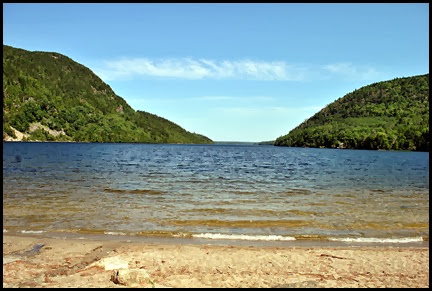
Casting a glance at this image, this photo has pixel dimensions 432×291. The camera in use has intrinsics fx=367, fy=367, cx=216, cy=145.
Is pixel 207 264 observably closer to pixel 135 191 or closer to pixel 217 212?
pixel 217 212

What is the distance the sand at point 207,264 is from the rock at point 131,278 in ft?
0.19

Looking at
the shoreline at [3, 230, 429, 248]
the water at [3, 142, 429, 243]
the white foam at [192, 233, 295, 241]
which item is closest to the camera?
the shoreline at [3, 230, 429, 248]

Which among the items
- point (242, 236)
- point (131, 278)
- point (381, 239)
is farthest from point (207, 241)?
point (381, 239)

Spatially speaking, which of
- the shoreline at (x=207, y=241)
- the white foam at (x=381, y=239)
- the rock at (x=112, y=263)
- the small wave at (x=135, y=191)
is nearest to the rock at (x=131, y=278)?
the rock at (x=112, y=263)

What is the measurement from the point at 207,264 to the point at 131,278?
236 cm

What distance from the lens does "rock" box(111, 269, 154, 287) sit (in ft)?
27.2

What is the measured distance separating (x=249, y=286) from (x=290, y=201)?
1436cm

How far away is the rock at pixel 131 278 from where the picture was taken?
8.28 m

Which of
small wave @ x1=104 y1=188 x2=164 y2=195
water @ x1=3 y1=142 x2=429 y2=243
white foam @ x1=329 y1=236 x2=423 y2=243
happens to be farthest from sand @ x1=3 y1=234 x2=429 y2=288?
small wave @ x1=104 y1=188 x2=164 y2=195

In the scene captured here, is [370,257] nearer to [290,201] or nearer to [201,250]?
[201,250]

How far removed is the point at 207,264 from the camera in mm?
10109

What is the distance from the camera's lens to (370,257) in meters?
11.1

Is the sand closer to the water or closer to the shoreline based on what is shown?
the shoreline

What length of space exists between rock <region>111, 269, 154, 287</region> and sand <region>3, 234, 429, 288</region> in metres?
0.06
